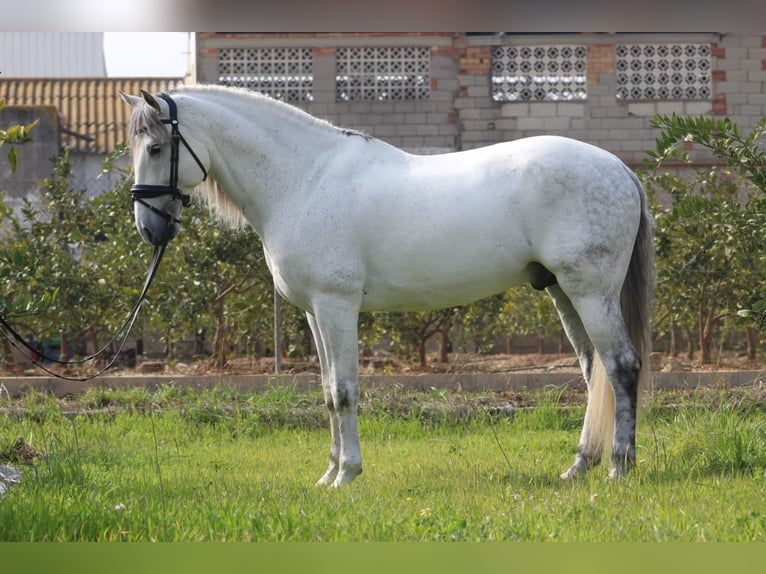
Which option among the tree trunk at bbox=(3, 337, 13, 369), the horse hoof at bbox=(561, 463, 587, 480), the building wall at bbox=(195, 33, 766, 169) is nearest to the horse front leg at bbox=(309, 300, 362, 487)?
the horse hoof at bbox=(561, 463, 587, 480)

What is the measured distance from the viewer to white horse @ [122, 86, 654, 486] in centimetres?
427

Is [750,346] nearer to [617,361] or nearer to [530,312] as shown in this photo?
[530,312]

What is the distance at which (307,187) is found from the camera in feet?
14.6

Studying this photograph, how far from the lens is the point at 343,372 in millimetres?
4328

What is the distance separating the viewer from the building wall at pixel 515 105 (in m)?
13.1

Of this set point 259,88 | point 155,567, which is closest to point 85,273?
point 259,88

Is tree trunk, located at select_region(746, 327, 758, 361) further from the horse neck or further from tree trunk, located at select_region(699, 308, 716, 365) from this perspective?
the horse neck

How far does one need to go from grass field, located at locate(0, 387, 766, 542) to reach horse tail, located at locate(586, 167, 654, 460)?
235mm

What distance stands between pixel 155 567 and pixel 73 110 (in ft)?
69.8

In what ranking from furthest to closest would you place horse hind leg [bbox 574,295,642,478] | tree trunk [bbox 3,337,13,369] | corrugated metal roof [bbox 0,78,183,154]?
corrugated metal roof [bbox 0,78,183,154] < tree trunk [bbox 3,337,13,369] < horse hind leg [bbox 574,295,642,478]

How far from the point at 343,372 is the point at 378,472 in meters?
0.63

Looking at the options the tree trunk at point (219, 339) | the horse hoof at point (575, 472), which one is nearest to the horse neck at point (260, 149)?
the horse hoof at point (575, 472)

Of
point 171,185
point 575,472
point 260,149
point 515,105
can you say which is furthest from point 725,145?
point 515,105
